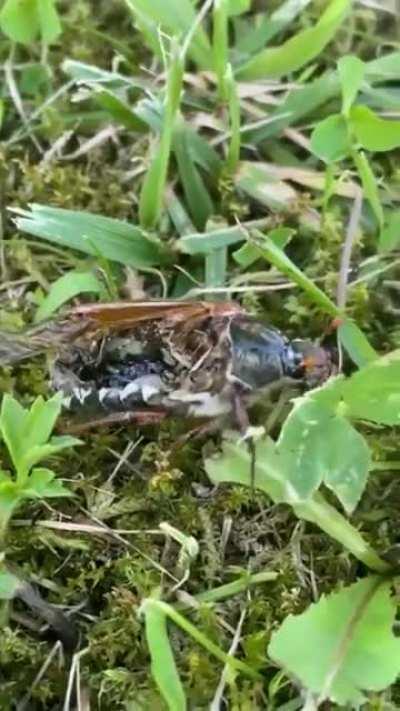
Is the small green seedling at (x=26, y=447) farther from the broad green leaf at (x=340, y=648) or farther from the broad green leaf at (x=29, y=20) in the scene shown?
the broad green leaf at (x=29, y=20)

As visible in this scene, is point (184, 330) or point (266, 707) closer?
point (266, 707)

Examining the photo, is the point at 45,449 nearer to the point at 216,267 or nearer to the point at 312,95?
the point at 216,267

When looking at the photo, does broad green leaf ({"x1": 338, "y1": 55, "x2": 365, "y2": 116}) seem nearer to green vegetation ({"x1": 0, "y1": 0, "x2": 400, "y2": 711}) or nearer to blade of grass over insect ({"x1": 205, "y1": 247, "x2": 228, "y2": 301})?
green vegetation ({"x1": 0, "y1": 0, "x2": 400, "y2": 711})

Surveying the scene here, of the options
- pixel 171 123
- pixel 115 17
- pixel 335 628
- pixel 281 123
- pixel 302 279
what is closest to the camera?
pixel 335 628

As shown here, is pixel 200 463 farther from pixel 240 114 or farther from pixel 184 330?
pixel 240 114

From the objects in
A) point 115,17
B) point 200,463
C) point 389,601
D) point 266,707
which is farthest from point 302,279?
point 115,17

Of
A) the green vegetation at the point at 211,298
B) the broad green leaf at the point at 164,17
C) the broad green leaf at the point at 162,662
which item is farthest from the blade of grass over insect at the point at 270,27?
the broad green leaf at the point at 162,662

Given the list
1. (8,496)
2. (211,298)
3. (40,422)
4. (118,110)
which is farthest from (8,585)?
(118,110)
